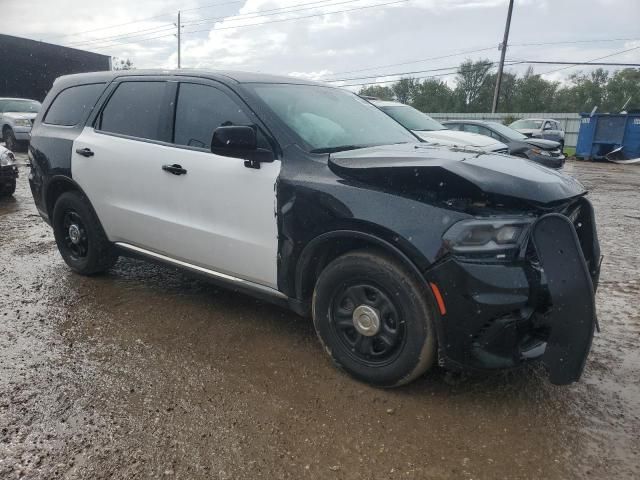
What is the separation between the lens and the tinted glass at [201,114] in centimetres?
338

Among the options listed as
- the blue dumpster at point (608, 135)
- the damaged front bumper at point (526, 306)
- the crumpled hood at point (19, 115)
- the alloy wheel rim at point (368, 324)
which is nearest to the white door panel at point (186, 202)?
the alloy wheel rim at point (368, 324)

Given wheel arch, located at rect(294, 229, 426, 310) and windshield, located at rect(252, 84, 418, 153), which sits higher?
windshield, located at rect(252, 84, 418, 153)

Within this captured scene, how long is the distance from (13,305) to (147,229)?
4.19ft

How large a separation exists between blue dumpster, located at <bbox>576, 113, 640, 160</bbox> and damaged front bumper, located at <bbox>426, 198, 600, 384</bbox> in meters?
20.3

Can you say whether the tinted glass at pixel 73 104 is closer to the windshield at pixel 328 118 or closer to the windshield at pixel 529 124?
the windshield at pixel 328 118

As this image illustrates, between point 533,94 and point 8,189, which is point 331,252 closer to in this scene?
point 8,189

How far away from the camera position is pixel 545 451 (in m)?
2.37

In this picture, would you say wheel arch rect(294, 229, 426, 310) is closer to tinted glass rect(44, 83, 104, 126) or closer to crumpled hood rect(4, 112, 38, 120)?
tinted glass rect(44, 83, 104, 126)

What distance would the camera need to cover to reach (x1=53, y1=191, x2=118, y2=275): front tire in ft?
14.2

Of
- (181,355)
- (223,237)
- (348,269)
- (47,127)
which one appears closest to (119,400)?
(181,355)

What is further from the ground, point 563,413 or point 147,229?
point 147,229

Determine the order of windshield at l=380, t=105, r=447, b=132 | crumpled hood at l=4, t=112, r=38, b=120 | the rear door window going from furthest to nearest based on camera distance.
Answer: crumpled hood at l=4, t=112, r=38, b=120 → windshield at l=380, t=105, r=447, b=132 → the rear door window

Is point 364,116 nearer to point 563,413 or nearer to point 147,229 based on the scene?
point 147,229

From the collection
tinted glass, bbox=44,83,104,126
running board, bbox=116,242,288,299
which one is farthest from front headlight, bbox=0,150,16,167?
running board, bbox=116,242,288,299
